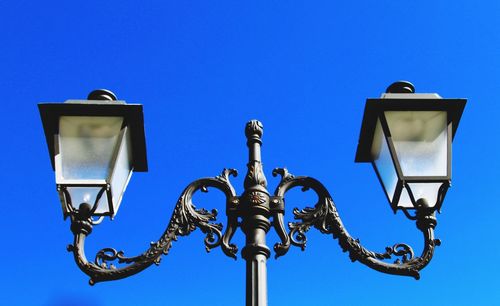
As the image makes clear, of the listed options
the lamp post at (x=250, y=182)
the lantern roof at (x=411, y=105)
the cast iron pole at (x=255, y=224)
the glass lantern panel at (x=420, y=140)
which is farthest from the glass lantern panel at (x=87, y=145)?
the glass lantern panel at (x=420, y=140)

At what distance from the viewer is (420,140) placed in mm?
5516

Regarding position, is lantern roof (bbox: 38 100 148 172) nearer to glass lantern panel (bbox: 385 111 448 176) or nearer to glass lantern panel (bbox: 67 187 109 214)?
glass lantern panel (bbox: 67 187 109 214)

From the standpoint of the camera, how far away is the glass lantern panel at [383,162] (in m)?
5.46

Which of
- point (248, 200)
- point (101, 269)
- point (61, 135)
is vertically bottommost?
point (101, 269)

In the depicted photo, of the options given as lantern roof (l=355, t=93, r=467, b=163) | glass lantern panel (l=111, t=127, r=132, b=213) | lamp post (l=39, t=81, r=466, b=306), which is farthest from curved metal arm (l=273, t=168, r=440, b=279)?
glass lantern panel (l=111, t=127, r=132, b=213)

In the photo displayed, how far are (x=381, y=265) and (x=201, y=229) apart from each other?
4.02ft

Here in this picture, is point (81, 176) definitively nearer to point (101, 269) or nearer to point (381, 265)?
point (101, 269)

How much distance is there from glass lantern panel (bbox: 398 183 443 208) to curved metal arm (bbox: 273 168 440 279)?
0.26 ft

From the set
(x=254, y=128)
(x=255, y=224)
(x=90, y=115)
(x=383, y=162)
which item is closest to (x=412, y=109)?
(x=383, y=162)

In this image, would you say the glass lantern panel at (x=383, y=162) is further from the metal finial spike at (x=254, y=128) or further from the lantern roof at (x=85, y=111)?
the lantern roof at (x=85, y=111)

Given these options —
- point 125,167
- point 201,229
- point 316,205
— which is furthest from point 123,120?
point 316,205

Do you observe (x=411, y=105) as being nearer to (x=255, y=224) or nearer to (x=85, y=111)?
(x=255, y=224)

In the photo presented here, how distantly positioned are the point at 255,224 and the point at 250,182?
36 centimetres

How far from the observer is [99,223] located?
542 centimetres
